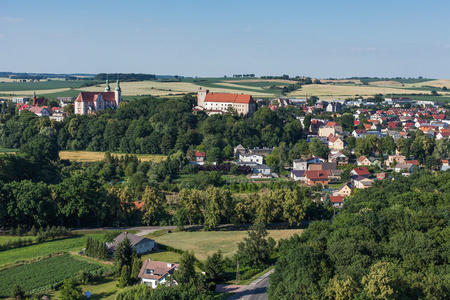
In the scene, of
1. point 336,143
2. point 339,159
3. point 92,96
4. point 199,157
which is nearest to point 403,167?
point 339,159

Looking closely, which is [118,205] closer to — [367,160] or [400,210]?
[400,210]

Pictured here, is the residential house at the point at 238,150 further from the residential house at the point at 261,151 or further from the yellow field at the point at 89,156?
the yellow field at the point at 89,156

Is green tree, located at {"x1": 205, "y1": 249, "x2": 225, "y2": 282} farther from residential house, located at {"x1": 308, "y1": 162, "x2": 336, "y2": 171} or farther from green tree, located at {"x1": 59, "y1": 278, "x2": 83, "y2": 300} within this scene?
residential house, located at {"x1": 308, "y1": 162, "x2": 336, "y2": 171}

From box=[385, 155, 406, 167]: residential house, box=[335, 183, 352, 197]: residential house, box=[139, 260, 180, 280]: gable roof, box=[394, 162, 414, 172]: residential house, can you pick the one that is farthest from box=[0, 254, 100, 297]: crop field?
box=[385, 155, 406, 167]: residential house

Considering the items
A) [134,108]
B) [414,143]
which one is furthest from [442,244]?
[134,108]

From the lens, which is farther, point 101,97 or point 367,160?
point 101,97

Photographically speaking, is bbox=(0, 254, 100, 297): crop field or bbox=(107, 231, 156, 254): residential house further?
bbox=(107, 231, 156, 254): residential house
